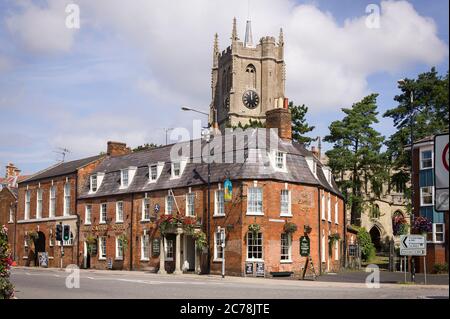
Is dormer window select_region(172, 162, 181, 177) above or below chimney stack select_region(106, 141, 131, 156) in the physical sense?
below

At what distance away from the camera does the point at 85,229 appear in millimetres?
51000

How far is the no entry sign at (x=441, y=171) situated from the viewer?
23.2 feet

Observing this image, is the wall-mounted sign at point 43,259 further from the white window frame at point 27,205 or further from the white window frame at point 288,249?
the white window frame at point 288,249

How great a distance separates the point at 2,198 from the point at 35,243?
349 inches

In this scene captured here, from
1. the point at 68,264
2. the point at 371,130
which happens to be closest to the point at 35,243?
the point at 68,264

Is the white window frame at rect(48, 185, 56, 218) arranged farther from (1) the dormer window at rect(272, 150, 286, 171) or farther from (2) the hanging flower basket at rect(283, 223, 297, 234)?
(2) the hanging flower basket at rect(283, 223, 297, 234)

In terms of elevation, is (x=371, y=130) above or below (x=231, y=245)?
above

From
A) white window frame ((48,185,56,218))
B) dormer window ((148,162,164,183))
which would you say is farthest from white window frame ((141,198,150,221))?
white window frame ((48,185,56,218))

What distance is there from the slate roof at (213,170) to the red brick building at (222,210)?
0.09m

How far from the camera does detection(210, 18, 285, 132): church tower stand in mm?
118875

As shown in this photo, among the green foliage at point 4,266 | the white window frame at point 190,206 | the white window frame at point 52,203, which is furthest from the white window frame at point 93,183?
the green foliage at point 4,266

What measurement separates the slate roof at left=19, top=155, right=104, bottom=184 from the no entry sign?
48.0 meters
